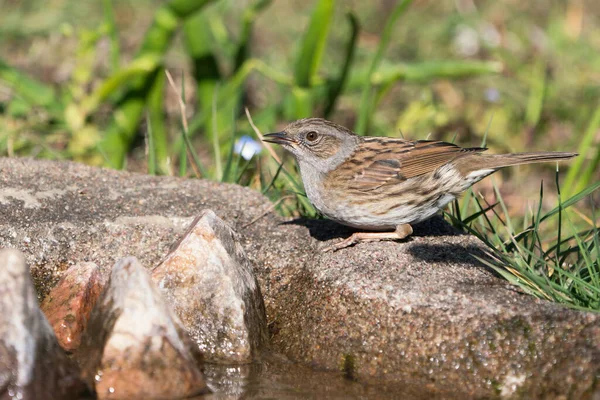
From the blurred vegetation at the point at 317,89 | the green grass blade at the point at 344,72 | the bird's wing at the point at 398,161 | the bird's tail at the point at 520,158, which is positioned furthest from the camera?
the green grass blade at the point at 344,72

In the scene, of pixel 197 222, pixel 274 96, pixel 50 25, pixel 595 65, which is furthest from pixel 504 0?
pixel 197 222

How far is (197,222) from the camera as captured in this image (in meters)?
4.24

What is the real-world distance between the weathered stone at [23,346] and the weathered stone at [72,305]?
0.52 metres

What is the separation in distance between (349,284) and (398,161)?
1229 mm

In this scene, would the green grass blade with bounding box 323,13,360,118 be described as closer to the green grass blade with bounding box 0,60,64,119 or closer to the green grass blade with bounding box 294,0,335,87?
the green grass blade with bounding box 294,0,335,87

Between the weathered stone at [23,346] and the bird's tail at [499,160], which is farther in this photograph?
the bird's tail at [499,160]

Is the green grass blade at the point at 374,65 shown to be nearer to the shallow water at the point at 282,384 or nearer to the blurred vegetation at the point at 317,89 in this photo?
the blurred vegetation at the point at 317,89

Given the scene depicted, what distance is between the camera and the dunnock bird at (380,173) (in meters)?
4.75

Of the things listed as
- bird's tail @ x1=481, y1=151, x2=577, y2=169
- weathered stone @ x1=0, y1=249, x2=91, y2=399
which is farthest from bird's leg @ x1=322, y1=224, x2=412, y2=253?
weathered stone @ x1=0, y1=249, x2=91, y2=399

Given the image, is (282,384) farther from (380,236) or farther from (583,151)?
(583,151)

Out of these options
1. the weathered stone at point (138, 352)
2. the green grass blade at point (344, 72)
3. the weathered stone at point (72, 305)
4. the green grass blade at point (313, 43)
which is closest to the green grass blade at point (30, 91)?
the green grass blade at point (313, 43)

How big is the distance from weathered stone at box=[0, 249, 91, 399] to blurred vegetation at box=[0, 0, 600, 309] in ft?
7.03

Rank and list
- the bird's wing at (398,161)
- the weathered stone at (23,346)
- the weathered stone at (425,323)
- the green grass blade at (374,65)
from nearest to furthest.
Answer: the weathered stone at (23,346)
the weathered stone at (425,323)
the bird's wing at (398,161)
the green grass blade at (374,65)

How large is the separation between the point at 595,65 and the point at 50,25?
6125 mm
